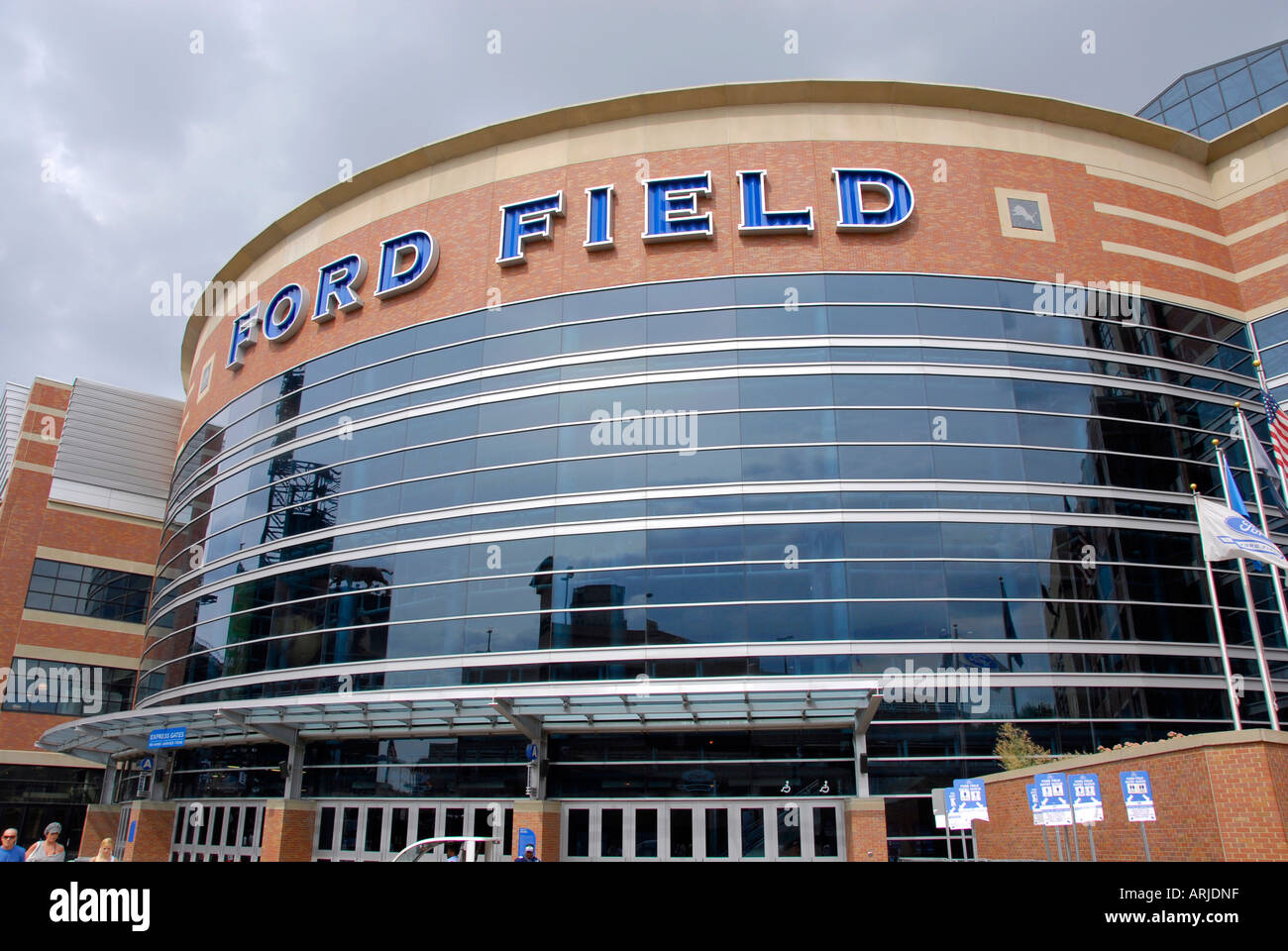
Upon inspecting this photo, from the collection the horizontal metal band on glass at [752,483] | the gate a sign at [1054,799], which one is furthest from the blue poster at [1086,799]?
the horizontal metal band on glass at [752,483]

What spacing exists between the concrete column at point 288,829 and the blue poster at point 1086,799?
810 inches

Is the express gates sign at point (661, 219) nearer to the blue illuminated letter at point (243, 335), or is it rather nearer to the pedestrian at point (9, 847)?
the blue illuminated letter at point (243, 335)

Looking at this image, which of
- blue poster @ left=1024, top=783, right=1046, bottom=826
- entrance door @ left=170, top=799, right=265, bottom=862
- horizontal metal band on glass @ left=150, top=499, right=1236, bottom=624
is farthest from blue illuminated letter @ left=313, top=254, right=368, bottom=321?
blue poster @ left=1024, top=783, right=1046, bottom=826

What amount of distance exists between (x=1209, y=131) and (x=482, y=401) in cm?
3692

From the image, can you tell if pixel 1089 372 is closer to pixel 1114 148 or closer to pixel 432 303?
pixel 1114 148

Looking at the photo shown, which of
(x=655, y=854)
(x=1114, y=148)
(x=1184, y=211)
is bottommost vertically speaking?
(x=655, y=854)

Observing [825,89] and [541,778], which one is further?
[825,89]

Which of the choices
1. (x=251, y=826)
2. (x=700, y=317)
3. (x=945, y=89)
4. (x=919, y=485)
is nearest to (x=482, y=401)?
(x=700, y=317)

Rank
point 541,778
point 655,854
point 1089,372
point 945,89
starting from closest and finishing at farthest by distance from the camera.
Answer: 1. point 655,854
2. point 541,778
3. point 1089,372
4. point 945,89

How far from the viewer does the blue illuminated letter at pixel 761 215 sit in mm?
27156

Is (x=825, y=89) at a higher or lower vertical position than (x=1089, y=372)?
higher

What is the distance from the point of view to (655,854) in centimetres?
2188

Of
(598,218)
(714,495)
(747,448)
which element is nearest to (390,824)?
(714,495)

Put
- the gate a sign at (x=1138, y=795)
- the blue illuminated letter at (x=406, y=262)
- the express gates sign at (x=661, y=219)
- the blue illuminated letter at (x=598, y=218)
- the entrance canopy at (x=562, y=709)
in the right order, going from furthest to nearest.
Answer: the blue illuminated letter at (x=406, y=262) → the blue illuminated letter at (x=598, y=218) → the express gates sign at (x=661, y=219) → the entrance canopy at (x=562, y=709) → the gate a sign at (x=1138, y=795)
